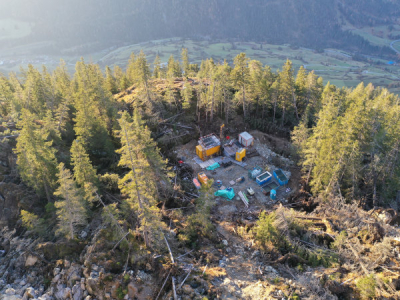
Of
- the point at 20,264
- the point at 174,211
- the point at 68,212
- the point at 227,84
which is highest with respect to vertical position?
the point at 227,84

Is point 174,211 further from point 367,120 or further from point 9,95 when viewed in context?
point 9,95

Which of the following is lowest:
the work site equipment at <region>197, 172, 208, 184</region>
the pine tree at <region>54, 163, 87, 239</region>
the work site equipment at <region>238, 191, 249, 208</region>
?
the work site equipment at <region>238, 191, 249, 208</region>

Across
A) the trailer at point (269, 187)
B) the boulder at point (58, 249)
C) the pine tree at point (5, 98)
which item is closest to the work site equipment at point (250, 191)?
the trailer at point (269, 187)

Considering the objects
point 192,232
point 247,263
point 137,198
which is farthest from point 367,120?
point 137,198

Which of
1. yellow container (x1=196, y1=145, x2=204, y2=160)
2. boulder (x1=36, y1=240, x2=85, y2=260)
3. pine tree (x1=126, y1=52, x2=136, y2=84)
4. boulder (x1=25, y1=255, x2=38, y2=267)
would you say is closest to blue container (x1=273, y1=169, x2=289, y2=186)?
yellow container (x1=196, y1=145, x2=204, y2=160)

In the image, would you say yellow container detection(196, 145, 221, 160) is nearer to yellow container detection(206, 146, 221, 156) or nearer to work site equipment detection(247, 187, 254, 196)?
yellow container detection(206, 146, 221, 156)

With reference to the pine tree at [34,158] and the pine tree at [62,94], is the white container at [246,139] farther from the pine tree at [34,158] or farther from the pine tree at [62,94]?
the pine tree at [62,94]
